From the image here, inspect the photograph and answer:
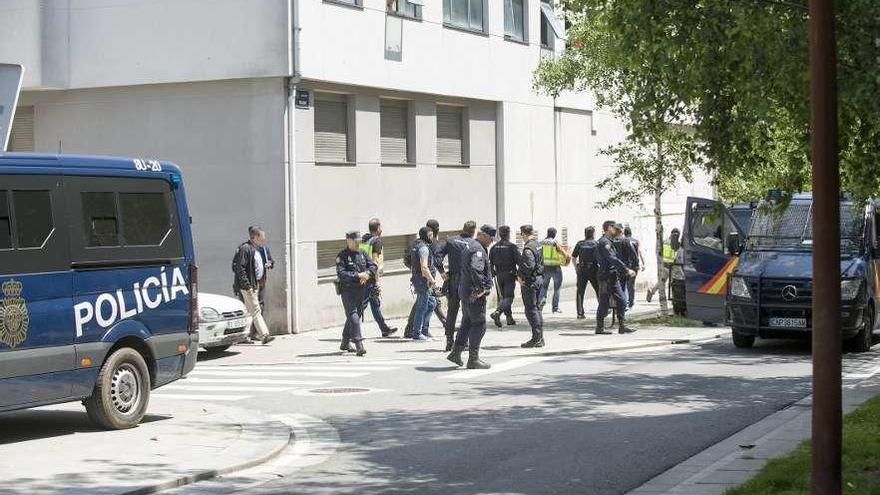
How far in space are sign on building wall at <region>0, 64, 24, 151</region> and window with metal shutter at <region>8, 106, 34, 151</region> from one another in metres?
14.2

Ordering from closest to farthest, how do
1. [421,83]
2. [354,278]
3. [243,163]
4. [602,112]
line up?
[354,278] < [243,163] < [421,83] < [602,112]

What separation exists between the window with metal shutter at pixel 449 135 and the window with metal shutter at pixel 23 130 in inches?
324

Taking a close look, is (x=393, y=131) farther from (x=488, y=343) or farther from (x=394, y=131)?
(x=488, y=343)

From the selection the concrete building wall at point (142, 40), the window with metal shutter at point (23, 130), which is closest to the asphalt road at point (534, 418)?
the concrete building wall at point (142, 40)

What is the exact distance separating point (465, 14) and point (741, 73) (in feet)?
61.5

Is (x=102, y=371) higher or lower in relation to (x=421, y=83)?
lower

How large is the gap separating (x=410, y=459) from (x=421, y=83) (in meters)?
17.2

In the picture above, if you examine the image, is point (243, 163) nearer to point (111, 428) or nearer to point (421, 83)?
point (421, 83)

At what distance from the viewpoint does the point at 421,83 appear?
27.6 meters

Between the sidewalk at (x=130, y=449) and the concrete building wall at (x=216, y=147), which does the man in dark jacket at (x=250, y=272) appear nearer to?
the concrete building wall at (x=216, y=147)

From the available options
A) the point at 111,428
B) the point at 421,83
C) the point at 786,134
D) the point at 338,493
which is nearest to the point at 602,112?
the point at 421,83

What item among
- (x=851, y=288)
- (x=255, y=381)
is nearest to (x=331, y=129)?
(x=255, y=381)

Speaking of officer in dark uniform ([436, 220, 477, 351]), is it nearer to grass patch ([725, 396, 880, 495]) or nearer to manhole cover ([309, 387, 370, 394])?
manhole cover ([309, 387, 370, 394])

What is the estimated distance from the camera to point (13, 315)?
11258 mm
